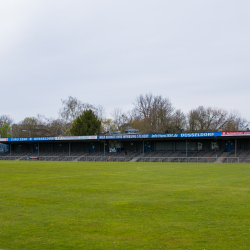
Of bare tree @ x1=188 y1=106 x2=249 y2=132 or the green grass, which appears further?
bare tree @ x1=188 y1=106 x2=249 y2=132

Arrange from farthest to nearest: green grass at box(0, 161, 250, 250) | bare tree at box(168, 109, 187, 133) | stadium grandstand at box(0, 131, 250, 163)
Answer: bare tree at box(168, 109, 187, 133), stadium grandstand at box(0, 131, 250, 163), green grass at box(0, 161, 250, 250)

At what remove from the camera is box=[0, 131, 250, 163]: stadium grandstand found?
171 ft

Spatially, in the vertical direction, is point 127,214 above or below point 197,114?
below

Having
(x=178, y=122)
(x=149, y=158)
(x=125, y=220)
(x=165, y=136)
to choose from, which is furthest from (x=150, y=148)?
(x=125, y=220)

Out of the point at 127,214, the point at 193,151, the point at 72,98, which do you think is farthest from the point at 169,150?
the point at 127,214

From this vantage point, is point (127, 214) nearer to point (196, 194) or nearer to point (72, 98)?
point (196, 194)

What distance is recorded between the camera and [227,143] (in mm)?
56938

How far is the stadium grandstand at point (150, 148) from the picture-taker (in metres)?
52.2

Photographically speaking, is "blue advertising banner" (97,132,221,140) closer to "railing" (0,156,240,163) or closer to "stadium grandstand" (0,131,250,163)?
"stadium grandstand" (0,131,250,163)

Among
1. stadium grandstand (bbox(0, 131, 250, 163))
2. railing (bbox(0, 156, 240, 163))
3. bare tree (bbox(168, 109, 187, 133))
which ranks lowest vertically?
railing (bbox(0, 156, 240, 163))

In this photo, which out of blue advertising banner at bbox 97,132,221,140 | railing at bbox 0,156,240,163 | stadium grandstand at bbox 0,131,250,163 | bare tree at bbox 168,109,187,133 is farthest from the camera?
bare tree at bbox 168,109,187,133

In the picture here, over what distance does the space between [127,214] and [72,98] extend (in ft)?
281

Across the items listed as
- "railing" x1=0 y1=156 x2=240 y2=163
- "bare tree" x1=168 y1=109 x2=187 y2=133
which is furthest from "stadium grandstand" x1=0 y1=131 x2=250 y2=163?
"bare tree" x1=168 y1=109 x2=187 y2=133

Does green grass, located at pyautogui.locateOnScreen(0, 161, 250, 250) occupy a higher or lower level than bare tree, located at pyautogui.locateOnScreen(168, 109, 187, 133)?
lower
